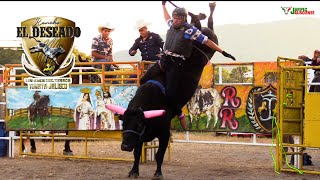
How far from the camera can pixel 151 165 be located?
40.7 ft

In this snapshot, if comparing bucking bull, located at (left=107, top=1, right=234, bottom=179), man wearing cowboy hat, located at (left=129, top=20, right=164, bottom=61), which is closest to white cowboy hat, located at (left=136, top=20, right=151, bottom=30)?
man wearing cowboy hat, located at (left=129, top=20, right=164, bottom=61)

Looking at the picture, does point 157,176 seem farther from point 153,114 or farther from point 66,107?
point 66,107

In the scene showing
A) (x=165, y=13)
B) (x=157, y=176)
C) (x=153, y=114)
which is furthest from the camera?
(x=165, y=13)

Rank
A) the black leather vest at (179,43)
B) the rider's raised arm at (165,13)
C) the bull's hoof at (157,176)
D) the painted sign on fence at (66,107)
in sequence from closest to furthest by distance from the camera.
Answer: the bull's hoof at (157,176) < the black leather vest at (179,43) < the rider's raised arm at (165,13) < the painted sign on fence at (66,107)

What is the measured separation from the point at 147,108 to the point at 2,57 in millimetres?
24428

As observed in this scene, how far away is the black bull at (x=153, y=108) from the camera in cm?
999

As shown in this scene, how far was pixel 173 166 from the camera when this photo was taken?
12367mm

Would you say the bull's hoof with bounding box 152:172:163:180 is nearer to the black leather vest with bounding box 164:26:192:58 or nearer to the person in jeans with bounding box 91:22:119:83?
the black leather vest with bounding box 164:26:192:58

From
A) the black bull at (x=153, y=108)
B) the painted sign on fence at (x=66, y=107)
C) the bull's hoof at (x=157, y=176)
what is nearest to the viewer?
the black bull at (x=153, y=108)

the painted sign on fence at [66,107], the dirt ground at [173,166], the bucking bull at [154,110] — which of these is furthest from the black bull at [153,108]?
the painted sign on fence at [66,107]

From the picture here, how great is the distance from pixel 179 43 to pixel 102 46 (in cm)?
357

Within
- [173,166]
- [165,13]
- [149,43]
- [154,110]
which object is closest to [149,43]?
[149,43]

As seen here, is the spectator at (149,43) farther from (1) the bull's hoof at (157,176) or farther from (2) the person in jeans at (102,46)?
(1) the bull's hoof at (157,176)

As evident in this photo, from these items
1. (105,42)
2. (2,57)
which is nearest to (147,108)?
(105,42)
